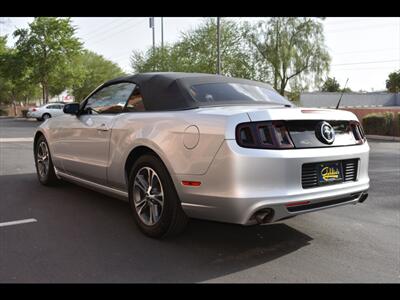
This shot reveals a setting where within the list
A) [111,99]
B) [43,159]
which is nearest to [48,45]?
[43,159]

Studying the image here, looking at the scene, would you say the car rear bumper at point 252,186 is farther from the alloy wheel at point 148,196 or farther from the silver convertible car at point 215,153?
the alloy wheel at point 148,196

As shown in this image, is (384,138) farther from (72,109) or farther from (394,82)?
(394,82)

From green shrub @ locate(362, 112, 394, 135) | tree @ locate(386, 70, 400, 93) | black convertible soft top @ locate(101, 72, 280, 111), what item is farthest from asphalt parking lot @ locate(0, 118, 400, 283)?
tree @ locate(386, 70, 400, 93)

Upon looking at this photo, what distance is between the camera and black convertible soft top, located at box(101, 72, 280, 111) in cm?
399

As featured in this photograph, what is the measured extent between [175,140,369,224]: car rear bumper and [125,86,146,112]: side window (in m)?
1.21

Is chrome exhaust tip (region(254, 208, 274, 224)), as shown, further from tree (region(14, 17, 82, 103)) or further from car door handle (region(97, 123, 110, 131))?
tree (region(14, 17, 82, 103))

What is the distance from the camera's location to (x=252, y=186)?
127 inches

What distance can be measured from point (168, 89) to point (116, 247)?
5.19 ft

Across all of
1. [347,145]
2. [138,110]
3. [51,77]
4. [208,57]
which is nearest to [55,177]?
[138,110]

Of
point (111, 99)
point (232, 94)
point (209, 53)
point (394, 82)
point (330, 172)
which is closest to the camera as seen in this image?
point (330, 172)

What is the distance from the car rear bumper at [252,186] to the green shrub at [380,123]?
17978 mm

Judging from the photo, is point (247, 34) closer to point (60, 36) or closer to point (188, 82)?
point (60, 36)

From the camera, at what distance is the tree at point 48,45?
34.3m

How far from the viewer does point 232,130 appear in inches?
129
